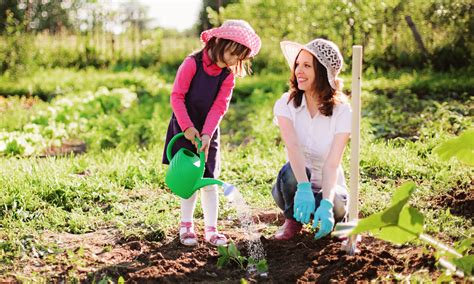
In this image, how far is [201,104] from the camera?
3410mm

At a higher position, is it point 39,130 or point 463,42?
point 463,42

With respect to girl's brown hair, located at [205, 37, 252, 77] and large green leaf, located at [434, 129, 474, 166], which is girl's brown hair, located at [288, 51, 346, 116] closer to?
girl's brown hair, located at [205, 37, 252, 77]

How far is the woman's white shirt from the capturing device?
3.26m

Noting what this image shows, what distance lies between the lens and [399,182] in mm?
4309

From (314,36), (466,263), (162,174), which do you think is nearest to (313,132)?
(466,263)

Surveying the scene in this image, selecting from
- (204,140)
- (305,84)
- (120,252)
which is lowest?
(120,252)

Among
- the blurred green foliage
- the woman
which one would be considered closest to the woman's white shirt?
the woman

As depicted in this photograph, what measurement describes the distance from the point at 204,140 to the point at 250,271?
68cm

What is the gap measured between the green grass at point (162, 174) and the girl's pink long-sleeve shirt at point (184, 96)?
2.02 feet

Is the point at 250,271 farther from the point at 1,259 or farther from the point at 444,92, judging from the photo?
the point at 444,92

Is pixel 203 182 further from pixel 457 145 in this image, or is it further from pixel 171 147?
pixel 457 145

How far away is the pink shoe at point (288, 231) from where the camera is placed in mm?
3334

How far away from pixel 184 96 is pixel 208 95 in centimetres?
12

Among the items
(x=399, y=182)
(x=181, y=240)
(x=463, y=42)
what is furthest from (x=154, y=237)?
(x=463, y=42)
